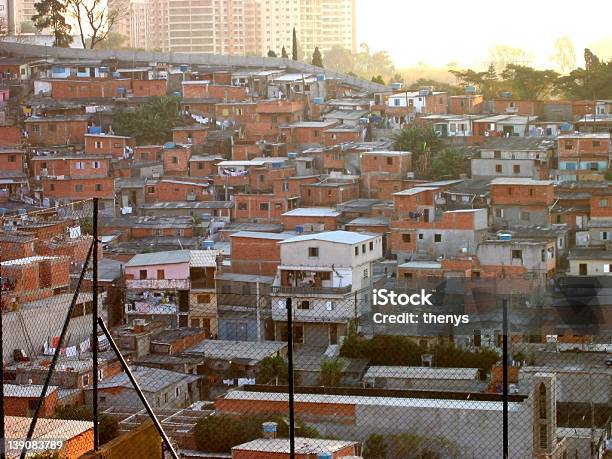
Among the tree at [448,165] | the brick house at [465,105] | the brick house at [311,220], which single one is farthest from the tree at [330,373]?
the brick house at [465,105]

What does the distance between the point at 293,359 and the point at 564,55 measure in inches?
1008

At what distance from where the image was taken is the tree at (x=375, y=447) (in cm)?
712

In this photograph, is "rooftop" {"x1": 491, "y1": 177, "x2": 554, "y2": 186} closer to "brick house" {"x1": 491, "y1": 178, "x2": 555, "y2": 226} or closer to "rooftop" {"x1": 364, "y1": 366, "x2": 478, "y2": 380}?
"brick house" {"x1": 491, "y1": 178, "x2": 555, "y2": 226}

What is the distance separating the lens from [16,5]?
34500 millimetres

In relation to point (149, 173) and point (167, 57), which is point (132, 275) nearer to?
point (149, 173)

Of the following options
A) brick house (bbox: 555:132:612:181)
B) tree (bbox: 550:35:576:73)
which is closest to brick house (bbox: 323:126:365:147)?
brick house (bbox: 555:132:612:181)

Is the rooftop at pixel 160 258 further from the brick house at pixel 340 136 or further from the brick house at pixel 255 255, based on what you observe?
the brick house at pixel 340 136

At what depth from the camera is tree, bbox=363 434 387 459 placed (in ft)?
23.4

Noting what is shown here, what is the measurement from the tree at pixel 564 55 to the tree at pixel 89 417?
25418 millimetres

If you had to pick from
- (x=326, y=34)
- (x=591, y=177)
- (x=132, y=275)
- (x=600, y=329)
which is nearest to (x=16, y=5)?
(x=326, y=34)

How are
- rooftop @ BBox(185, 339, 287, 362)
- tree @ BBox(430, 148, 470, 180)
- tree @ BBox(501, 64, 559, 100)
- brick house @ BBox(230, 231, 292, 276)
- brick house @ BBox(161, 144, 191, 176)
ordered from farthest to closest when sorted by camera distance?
tree @ BBox(501, 64, 559, 100)
brick house @ BBox(161, 144, 191, 176)
tree @ BBox(430, 148, 470, 180)
brick house @ BBox(230, 231, 292, 276)
rooftop @ BBox(185, 339, 287, 362)

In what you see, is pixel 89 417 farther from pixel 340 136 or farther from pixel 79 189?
pixel 340 136

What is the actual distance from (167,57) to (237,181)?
629cm

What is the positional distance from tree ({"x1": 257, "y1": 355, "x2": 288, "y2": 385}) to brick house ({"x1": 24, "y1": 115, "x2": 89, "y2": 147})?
852 centimetres
